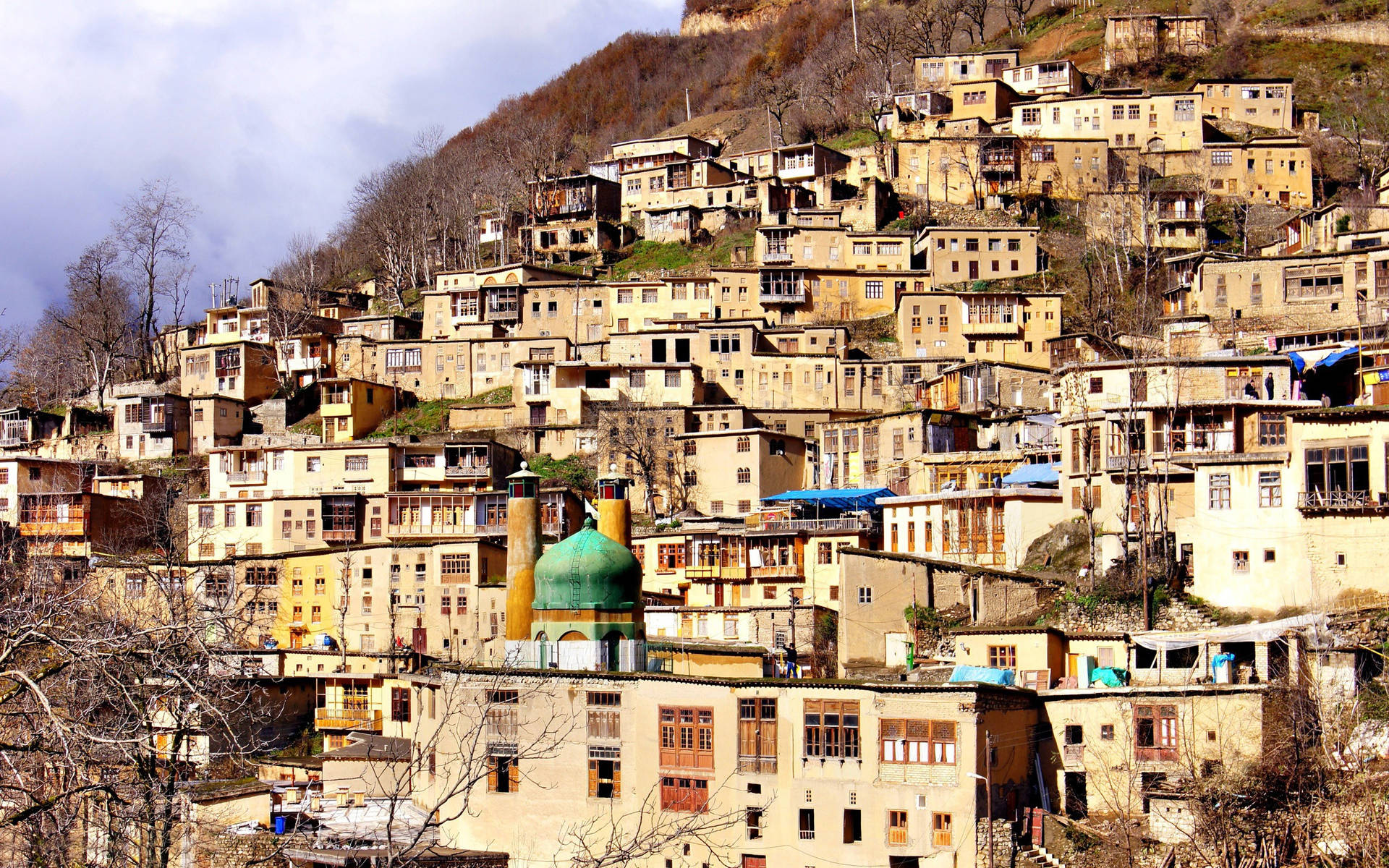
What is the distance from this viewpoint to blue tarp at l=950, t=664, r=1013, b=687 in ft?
115

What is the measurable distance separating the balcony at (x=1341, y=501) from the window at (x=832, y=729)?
12.5 metres

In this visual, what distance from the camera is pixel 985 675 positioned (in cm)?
3538

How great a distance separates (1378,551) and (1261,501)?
2.98 meters

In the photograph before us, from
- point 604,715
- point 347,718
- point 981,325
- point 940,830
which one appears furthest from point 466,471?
point 940,830

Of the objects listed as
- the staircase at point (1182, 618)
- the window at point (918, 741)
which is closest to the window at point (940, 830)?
the window at point (918, 741)

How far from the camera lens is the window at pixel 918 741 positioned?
32.7 metres

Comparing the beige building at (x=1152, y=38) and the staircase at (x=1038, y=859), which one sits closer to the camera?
the staircase at (x=1038, y=859)

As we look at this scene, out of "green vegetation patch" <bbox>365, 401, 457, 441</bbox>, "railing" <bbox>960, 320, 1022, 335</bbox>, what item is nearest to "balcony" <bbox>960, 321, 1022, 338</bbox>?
"railing" <bbox>960, 320, 1022, 335</bbox>

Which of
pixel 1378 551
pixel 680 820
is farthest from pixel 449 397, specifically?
pixel 1378 551

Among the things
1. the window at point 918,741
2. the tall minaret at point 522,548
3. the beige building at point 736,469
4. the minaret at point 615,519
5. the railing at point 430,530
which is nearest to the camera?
the window at point 918,741

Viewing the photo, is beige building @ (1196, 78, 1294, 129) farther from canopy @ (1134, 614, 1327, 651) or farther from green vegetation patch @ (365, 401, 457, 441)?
canopy @ (1134, 614, 1327, 651)

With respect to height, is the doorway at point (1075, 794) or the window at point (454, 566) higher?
the window at point (454, 566)

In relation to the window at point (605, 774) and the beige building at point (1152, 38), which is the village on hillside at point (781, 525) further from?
the beige building at point (1152, 38)

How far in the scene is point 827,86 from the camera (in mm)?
105188
